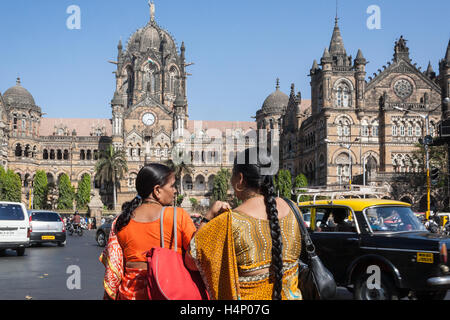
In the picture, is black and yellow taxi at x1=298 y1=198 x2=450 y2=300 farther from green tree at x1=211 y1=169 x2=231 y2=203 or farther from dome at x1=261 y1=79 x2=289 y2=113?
dome at x1=261 y1=79 x2=289 y2=113

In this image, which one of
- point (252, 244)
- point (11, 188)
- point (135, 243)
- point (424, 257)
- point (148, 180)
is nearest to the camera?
point (252, 244)

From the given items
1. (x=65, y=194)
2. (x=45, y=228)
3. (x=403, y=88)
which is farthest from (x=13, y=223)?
(x=65, y=194)

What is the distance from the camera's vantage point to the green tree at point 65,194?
6391 cm

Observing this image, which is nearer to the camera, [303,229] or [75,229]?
[303,229]

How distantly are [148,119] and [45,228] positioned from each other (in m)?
49.9

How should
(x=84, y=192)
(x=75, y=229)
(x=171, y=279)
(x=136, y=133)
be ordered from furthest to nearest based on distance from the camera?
(x=136, y=133) < (x=84, y=192) < (x=75, y=229) < (x=171, y=279)

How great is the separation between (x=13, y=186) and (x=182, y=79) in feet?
102

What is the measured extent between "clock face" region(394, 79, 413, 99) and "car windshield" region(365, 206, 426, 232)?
4782cm

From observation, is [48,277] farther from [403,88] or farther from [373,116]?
[403,88]

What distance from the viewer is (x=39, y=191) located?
64.3 metres

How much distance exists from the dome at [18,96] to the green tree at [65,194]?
14.2 meters

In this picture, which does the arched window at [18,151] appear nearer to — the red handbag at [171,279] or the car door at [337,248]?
the car door at [337,248]

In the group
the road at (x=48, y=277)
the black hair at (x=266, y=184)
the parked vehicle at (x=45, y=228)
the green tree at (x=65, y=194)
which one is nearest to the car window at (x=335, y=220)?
the road at (x=48, y=277)
